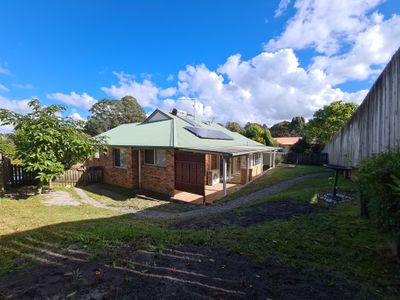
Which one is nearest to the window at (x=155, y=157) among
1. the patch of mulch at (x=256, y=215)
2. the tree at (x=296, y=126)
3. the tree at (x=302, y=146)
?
the patch of mulch at (x=256, y=215)

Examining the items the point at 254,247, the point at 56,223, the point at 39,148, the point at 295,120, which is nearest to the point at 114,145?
the point at 39,148

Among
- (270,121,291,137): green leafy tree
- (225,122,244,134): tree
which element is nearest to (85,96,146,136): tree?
(225,122,244,134): tree

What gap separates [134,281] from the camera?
270 centimetres

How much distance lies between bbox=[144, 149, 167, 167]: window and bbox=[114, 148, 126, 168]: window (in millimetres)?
1869

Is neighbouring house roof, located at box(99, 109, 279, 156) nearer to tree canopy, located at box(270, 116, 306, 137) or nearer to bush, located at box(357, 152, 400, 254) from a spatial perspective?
bush, located at box(357, 152, 400, 254)

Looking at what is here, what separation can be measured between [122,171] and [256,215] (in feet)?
33.4

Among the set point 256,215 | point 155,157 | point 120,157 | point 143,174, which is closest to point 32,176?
point 120,157

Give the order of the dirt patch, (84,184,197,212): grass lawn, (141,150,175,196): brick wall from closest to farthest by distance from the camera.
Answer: the dirt patch → (84,184,197,212): grass lawn → (141,150,175,196): brick wall

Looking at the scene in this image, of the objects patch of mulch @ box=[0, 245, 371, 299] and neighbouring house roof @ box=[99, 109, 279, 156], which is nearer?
patch of mulch @ box=[0, 245, 371, 299]

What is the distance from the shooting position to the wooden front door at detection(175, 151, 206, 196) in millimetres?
11477

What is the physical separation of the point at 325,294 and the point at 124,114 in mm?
52783

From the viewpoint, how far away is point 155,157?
13195 mm

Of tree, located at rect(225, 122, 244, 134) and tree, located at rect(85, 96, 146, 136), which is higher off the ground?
tree, located at rect(85, 96, 146, 136)

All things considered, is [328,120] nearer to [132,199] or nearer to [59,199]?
[132,199]
